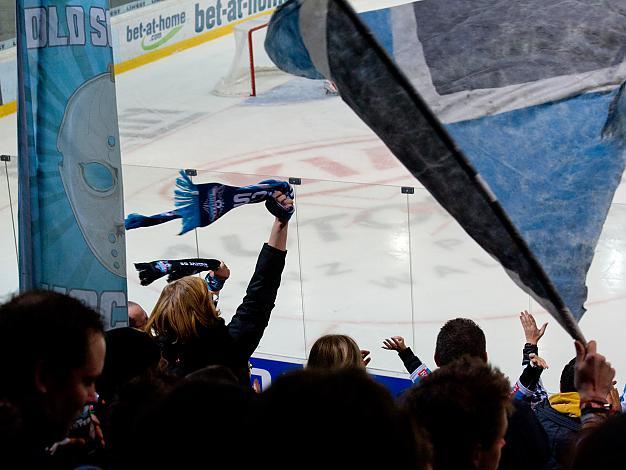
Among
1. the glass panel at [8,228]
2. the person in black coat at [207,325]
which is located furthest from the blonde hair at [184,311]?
the glass panel at [8,228]

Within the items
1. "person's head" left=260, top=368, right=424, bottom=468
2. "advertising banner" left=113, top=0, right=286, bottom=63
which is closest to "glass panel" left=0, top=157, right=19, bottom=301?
"person's head" left=260, top=368, right=424, bottom=468

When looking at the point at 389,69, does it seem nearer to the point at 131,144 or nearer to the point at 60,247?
the point at 60,247

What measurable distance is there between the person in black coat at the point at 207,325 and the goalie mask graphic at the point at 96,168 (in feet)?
1.24

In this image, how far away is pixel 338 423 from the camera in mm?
1080

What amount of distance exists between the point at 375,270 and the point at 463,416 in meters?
3.82

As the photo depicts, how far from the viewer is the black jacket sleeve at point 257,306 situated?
2934mm

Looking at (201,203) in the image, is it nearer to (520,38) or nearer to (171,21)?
(520,38)

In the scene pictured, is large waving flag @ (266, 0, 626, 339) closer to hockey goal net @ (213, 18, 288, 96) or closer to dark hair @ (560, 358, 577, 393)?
dark hair @ (560, 358, 577, 393)

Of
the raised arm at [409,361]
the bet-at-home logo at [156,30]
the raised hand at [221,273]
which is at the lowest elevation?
the raised arm at [409,361]

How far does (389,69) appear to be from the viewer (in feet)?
6.21

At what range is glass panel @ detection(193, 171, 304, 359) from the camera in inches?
207

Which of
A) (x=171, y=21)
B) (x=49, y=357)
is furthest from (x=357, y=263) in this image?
(x=171, y=21)

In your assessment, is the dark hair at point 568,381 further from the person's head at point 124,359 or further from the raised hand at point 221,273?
the raised hand at point 221,273

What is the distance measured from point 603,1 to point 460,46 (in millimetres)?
333
